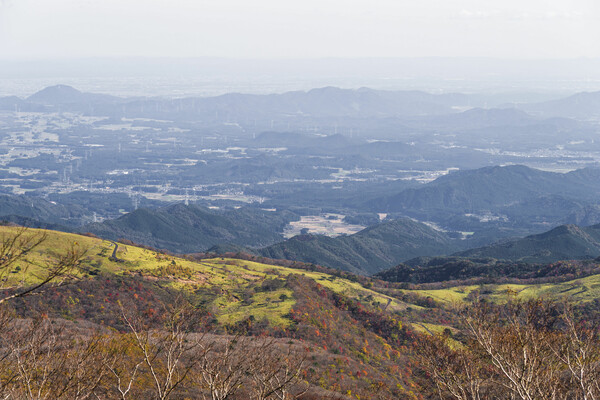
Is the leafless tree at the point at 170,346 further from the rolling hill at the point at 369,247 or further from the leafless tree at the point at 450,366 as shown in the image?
the rolling hill at the point at 369,247

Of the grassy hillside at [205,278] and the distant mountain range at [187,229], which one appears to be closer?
the grassy hillside at [205,278]

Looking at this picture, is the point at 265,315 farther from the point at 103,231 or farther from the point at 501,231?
the point at 501,231

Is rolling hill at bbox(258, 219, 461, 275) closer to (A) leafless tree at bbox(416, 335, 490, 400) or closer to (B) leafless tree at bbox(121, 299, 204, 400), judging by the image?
(B) leafless tree at bbox(121, 299, 204, 400)

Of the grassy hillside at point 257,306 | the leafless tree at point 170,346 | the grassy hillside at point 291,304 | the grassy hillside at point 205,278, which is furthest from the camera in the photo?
the grassy hillside at point 205,278

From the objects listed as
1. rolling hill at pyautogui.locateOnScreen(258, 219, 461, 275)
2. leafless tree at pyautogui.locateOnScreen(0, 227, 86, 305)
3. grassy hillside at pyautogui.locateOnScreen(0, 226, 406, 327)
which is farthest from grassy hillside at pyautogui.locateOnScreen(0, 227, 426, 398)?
rolling hill at pyautogui.locateOnScreen(258, 219, 461, 275)

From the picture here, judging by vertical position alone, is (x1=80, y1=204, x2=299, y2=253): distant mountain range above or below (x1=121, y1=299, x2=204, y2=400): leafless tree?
below

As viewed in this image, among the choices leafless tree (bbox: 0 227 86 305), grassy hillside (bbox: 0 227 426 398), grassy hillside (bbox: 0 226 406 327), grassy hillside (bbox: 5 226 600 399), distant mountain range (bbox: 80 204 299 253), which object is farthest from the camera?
distant mountain range (bbox: 80 204 299 253)

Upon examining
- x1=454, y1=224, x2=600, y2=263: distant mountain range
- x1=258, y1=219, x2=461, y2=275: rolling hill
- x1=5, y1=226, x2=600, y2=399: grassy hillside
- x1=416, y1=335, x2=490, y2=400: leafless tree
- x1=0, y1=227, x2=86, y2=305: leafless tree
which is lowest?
x1=258, y1=219, x2=461, y2=275: rolling hill

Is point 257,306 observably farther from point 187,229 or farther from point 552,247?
point 187,229

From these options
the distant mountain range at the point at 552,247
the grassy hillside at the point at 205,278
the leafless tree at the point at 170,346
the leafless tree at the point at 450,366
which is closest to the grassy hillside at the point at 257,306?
the grassy hillside at the point at 205,278

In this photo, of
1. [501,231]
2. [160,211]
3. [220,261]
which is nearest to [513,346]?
[220,261]

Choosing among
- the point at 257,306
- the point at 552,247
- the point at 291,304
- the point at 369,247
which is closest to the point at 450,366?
the point at 291,304
